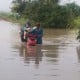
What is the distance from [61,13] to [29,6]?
3.64m

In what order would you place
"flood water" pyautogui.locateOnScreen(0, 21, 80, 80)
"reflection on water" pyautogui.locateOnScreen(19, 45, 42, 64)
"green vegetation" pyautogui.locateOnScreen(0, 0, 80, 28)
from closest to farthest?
"flood water" pyautogui.locateOnScreen(0, 21, 80, 80) < "reflection on water" pyautogui.locateOnScreen(19, 45, 42, 64) < "green vegetation" pyautogui.locateOnScreen(0, 0, 80, 28)

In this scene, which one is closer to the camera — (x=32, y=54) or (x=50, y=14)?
(x=32, y=54)

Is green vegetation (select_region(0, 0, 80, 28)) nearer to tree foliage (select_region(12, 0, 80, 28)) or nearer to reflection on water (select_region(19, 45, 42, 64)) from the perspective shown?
tree foliage (select_region(12, 0, 80, 28))

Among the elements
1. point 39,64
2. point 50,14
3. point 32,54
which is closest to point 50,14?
point 50,14

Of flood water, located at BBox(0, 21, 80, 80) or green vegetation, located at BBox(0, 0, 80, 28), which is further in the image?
green vegetation, located at BBox(0, 0, 80, 28)

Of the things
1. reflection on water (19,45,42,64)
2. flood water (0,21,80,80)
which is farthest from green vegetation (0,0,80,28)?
flood water (0,21,80,80)

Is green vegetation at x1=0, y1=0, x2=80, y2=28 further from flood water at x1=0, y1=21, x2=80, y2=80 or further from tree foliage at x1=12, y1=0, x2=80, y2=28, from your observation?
flood water at x1=0, y1=21, x2=80, y2=80

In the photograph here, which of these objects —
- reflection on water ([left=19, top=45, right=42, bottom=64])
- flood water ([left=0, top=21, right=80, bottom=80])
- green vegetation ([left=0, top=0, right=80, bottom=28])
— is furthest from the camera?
green vegetation ([left=0, top=0, right=80, bottom=28])

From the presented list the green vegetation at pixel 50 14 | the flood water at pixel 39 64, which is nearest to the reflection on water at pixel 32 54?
the flood water at pixel 39 64

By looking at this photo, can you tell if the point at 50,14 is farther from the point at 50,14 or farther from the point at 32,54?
the point at 32,54

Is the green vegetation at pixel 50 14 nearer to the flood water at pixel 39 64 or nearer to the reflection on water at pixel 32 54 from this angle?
the reflection on water at pixel 32 54

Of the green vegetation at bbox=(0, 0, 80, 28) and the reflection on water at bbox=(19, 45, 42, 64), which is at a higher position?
the green vegetation at bbox=(0, 0, 80, 28)

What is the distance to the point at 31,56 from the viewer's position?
1523 cm

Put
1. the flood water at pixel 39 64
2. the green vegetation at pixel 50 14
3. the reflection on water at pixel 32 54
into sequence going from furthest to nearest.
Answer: the green vegetation at pixel 50 14, the reflection on water at pixel 32 54, the flood water at pixel 39 64
